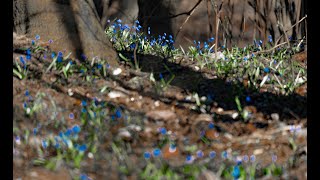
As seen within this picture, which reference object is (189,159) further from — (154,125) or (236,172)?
(154,125)

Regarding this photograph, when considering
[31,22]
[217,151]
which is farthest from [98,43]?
[217,151]

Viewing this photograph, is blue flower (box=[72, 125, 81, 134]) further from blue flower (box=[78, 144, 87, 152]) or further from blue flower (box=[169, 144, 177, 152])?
blue flower (box=[169, 144, 177, 152])

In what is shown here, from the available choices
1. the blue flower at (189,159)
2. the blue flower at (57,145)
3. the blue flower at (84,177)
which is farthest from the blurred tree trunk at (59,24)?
the blue flower at (84,177)

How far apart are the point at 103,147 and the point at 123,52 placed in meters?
2.36

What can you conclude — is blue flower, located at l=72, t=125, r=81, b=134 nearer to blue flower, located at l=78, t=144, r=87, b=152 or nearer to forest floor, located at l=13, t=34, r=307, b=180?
forest floor, located at l=13, t=34, r=307, b=180

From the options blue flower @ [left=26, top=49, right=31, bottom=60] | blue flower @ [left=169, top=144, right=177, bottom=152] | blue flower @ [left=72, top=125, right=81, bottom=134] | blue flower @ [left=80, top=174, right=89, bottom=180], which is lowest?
blue flower @ [left=80, top=174, right=89, bottom=180]

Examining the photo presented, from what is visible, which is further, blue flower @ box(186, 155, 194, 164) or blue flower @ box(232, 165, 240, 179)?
blue flower @ box(186, 155, 194, 164)

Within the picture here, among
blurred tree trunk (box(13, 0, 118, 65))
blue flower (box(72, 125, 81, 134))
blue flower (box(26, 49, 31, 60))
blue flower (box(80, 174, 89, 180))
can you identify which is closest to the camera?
blue flower (box(80, 174, 89, 180))

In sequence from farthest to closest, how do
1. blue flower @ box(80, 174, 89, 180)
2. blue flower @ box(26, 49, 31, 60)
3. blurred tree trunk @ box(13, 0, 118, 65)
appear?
1. blurred tree trunk @ box(13, 0, 118, 65)
2. blue flower @ box(26, 49, 31, 60)
3. blue flower @ box(80, 174, 89, 180)

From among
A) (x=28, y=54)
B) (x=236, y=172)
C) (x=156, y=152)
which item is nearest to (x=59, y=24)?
(x=28, y=54)

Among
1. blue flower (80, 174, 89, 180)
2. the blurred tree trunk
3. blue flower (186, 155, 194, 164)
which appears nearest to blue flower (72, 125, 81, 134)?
blue flower (80, 174, 89, 180)

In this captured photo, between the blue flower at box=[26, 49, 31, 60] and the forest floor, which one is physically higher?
the blue flower at box=[26, 49, 31, 60]

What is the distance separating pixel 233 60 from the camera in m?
5.23

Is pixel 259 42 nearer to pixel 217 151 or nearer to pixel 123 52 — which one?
pixel 123 52
